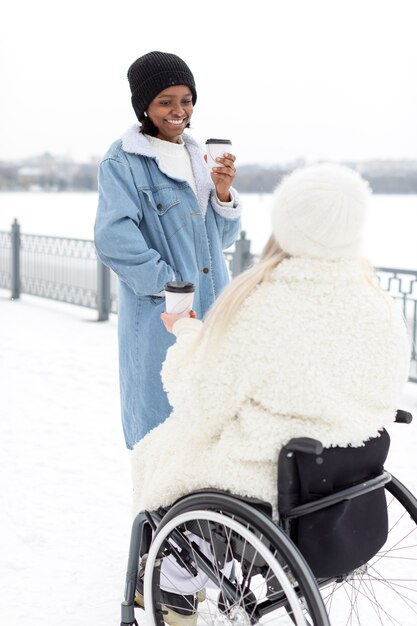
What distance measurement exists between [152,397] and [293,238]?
2.88 feet

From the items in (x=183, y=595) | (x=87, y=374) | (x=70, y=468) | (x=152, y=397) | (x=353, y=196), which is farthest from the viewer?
(x=87, y=374)

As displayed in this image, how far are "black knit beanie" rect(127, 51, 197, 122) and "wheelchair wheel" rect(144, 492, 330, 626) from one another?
1199 mm

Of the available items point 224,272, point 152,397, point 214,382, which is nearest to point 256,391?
point 214,382

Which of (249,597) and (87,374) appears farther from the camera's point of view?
(87,374)

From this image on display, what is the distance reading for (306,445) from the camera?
146cm

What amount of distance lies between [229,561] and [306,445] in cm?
48

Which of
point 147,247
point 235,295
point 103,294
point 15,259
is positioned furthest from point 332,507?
point 15,259

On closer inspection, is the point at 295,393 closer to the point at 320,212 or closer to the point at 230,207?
the point at 320,212

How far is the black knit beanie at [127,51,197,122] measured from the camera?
7.15 ft

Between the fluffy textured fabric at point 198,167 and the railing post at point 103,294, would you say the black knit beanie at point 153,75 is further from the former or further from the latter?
→ the railing post at point 103,294

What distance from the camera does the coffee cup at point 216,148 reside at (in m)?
2.11

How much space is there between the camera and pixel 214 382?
1587mm

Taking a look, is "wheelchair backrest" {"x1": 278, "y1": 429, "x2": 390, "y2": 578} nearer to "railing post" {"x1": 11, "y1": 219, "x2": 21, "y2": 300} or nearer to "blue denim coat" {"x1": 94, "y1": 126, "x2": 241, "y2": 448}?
"blue denim coat" {"x1": 94, "y1": 126, "x2": 241, "y2": 448}

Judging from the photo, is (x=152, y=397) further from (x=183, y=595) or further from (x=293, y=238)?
(x=293, y=238)
